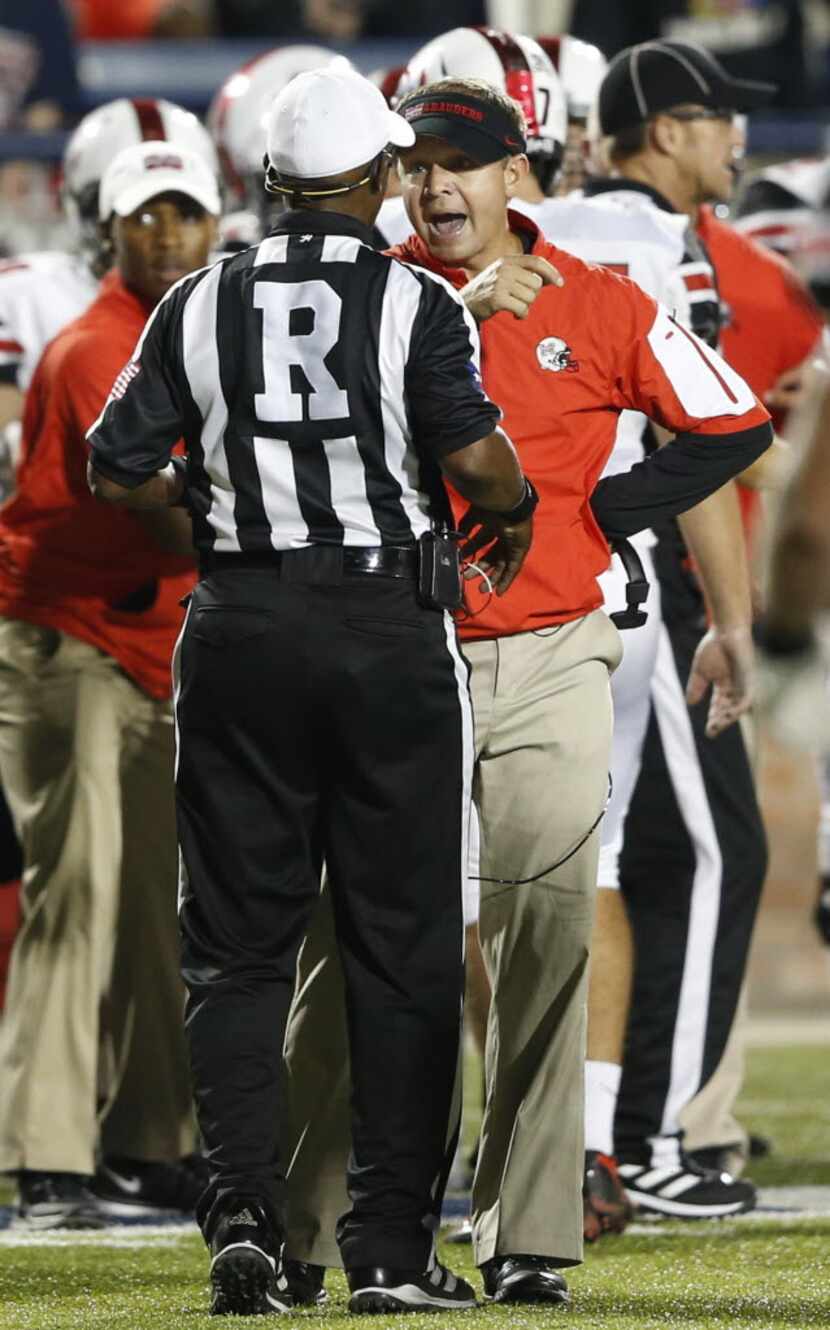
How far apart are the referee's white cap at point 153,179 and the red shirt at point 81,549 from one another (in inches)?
8.1

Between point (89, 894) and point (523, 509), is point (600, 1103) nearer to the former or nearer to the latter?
point (89, 894)

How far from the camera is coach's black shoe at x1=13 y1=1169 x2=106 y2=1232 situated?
5219 mm

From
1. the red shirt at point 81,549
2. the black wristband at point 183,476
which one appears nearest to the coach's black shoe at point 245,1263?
the black wristband at point 183,476

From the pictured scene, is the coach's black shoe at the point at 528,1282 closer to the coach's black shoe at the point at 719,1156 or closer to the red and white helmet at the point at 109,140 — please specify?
the coach's black shoe at the point at 719,1156

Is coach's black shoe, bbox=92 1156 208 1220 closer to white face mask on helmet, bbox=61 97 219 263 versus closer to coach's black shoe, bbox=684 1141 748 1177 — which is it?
coach's black shoe, bbox=684 1141 748 1177

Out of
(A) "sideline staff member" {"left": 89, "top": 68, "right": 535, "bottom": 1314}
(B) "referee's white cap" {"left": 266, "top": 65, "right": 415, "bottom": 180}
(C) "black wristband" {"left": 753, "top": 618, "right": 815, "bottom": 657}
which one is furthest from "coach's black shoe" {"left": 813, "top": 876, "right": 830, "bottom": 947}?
(C) "black wristband" {"left": 753, "top": 618, "right": 815, "bottom": 657}

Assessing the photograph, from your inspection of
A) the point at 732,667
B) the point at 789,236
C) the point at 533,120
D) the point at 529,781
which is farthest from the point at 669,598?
the point at 789,236

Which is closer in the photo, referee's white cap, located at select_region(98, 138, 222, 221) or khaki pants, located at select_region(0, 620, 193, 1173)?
khaki pants, located at select_region(0, 620, 193, 1173)

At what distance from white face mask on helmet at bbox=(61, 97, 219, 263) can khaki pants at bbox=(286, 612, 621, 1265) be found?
7.23 feet

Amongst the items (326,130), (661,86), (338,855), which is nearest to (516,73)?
(661,86)

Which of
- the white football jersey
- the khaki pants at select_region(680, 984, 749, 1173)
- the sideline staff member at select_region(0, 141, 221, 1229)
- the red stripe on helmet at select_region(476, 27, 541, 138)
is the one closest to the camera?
the red stripe on helmet at select_region(476, 27, 541, 138)

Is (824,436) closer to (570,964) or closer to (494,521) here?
(494,521)

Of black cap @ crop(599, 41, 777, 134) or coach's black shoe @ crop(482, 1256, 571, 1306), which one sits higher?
black cap @ crop(599, 41, 777, 134)

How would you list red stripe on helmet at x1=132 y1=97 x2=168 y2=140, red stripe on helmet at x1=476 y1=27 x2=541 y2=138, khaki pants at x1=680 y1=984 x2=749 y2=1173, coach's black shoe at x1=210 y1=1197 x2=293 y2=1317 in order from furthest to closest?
1. red stripe on helmet at x1=132 y1=97 x2=168 y2=140
2. khaki pants at x1=680 y1=984 x2=749 y2=1173
3. red stripe on helmet at x1=476 y1=27 x2=541 y2=138
4. coach's black shoe at x1=210 y1=1197 x2=293 y2=1317
